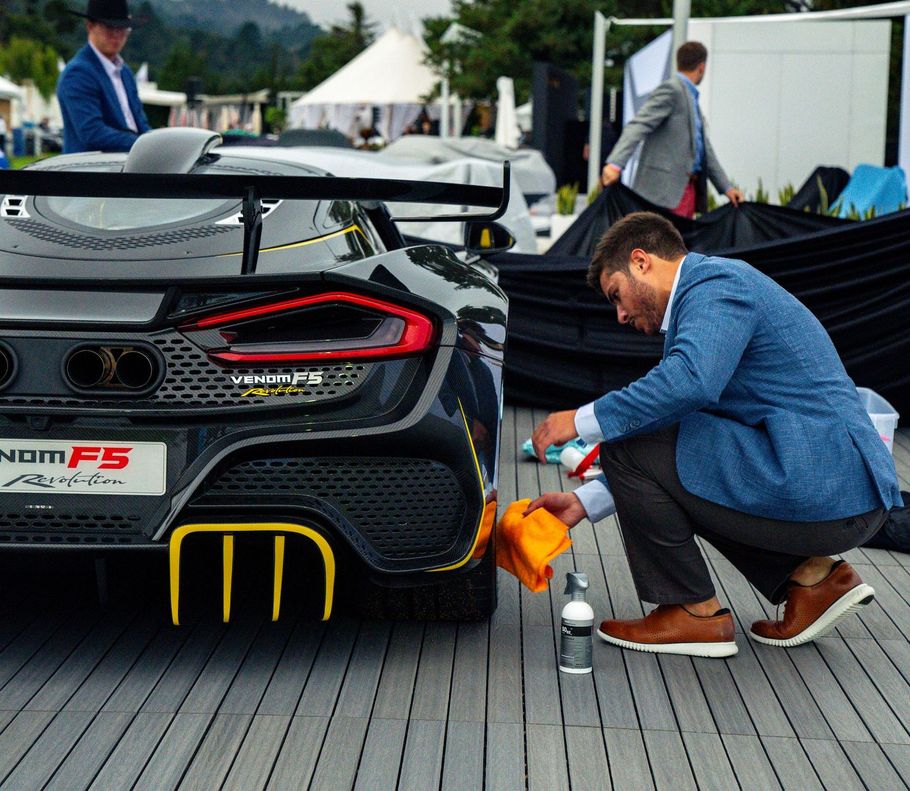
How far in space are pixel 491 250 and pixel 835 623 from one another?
1.89 meters

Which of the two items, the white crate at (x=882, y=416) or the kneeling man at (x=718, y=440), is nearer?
the kneeling man at (x=718, y=440)

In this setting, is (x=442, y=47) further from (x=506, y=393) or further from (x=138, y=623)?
(x=138, y=623)

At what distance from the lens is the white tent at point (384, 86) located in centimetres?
4000

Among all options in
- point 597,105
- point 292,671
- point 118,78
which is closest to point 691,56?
point 118,78

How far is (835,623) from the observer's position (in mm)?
3562

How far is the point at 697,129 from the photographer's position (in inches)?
327

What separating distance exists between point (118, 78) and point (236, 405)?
3.73m

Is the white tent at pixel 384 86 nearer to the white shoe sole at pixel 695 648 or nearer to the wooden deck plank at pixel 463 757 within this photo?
the white shoe sole at pixel 695 648

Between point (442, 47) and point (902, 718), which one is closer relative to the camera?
point (902, 718)

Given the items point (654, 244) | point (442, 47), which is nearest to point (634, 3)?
point (442, 47)

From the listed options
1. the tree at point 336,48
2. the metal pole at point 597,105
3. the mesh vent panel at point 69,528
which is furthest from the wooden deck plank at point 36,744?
the tree at point 336,48

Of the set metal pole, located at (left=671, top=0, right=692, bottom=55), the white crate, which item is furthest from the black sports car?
metal pole, located at (left=671, top=0, right=692, bottom=55)

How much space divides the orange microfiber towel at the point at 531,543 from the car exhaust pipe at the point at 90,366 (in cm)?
115

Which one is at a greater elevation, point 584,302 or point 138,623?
point 584,302
